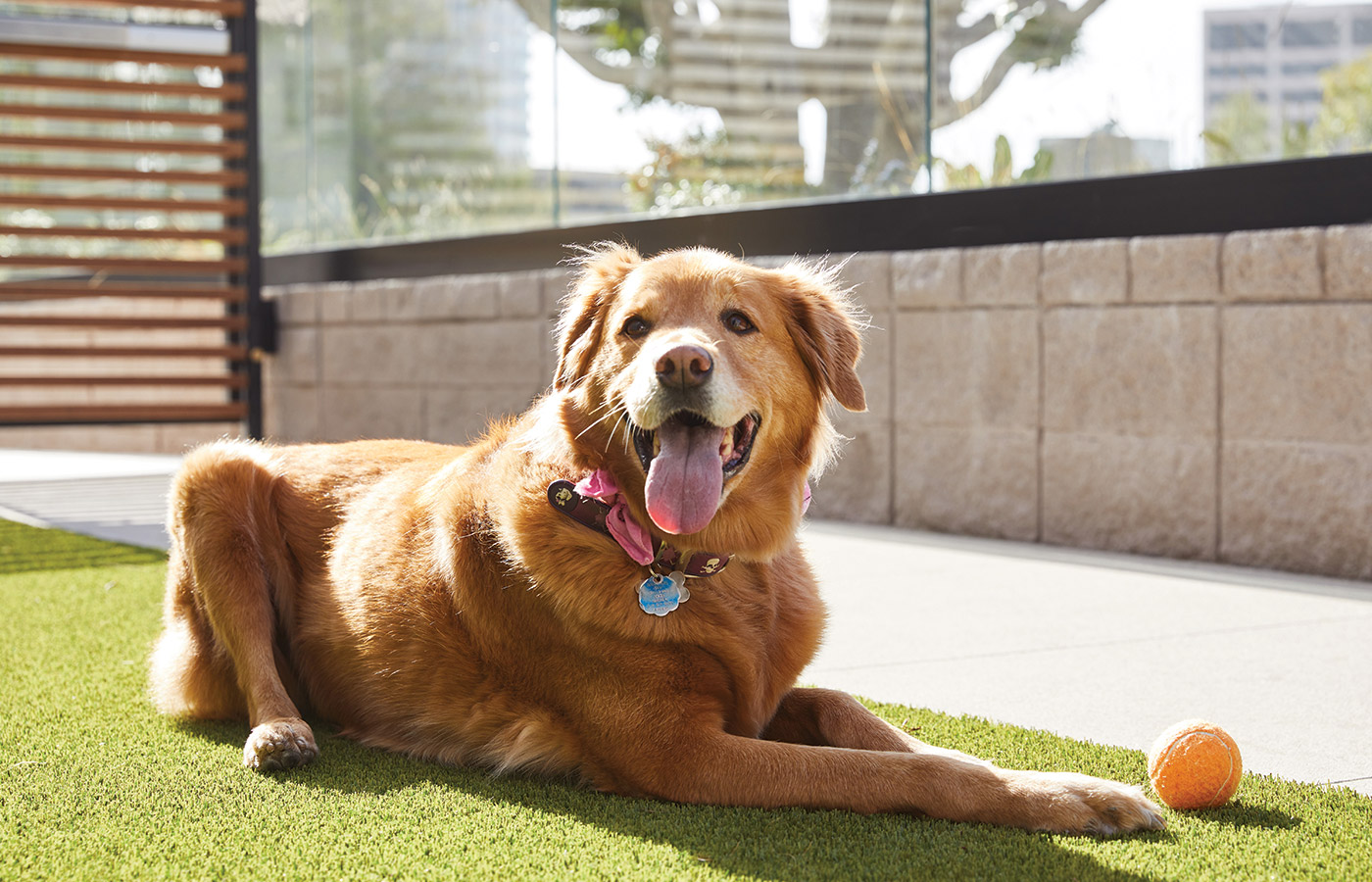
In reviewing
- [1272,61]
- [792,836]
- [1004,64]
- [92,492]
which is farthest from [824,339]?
[92,492]

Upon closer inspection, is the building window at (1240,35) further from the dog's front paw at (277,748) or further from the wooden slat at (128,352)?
the wooden slat at (128,352)

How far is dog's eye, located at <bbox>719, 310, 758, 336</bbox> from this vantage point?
126 inches

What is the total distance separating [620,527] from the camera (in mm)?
3139

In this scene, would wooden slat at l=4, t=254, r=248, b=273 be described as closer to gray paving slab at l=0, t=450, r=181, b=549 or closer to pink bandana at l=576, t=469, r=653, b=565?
gray paving slab at l=0, t=450, r=181, b=549

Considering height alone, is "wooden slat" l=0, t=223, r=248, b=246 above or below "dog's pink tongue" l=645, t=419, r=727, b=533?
above

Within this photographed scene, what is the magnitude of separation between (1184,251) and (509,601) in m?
4.61

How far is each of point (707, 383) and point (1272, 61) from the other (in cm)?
523

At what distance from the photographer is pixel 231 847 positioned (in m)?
2.70

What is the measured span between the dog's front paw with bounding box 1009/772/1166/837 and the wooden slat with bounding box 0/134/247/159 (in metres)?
10.4

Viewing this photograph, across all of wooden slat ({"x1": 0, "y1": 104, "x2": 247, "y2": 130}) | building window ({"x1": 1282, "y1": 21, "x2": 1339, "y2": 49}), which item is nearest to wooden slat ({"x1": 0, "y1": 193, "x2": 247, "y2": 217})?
wooden slat ({"x1": 0, "y1": 104, "x2": 247, "y2": 130})

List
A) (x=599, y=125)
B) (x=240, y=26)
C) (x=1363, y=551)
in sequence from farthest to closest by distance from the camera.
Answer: (x=240, y=26) → (x=599, y=125) → (x=1363, y=551)

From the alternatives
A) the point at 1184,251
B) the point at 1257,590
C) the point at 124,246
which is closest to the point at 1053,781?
the point at 1257,590

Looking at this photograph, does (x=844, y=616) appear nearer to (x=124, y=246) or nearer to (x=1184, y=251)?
(x=1184, y=251)

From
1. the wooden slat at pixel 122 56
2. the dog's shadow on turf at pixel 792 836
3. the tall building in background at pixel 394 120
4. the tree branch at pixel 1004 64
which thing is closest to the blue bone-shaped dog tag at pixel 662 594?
the dog's shadow on turf at pixel 792 836
